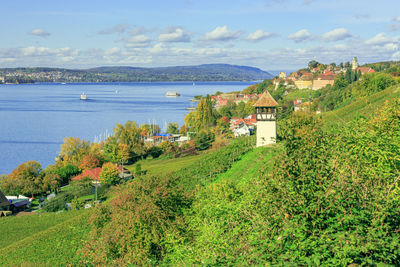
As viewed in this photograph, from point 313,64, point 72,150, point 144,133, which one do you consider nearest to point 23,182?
point 72,150

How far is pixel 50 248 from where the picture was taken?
74.9ft

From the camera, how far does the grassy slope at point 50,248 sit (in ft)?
67.3

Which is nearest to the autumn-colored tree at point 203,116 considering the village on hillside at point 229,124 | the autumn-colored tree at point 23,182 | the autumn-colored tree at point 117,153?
the village on hillside at point 229,124

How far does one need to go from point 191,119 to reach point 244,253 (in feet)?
232

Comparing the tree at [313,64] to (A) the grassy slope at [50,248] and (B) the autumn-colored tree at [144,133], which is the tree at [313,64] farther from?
(A) the grassy slope at [50,248]

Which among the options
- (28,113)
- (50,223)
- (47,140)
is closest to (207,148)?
(50,223)

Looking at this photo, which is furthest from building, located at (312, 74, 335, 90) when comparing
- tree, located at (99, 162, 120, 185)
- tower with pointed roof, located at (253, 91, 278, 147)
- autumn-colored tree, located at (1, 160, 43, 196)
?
autumn-colored tree, located at (1, 160, 43, 196)

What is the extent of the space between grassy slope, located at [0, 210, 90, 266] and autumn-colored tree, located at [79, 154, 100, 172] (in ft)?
91.2

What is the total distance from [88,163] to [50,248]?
1276 inches

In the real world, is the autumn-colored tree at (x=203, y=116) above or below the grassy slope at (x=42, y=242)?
above

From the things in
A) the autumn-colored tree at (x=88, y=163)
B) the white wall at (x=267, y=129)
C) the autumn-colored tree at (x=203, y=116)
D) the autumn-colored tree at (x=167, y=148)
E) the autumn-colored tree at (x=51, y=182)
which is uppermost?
the white wall at (x=267, y=129)

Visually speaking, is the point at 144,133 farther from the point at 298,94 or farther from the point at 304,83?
the point at 304,83

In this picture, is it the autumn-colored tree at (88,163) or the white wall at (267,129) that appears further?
the autumn-colored tree at (88,163)

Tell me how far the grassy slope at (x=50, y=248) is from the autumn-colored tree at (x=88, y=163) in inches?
1095
